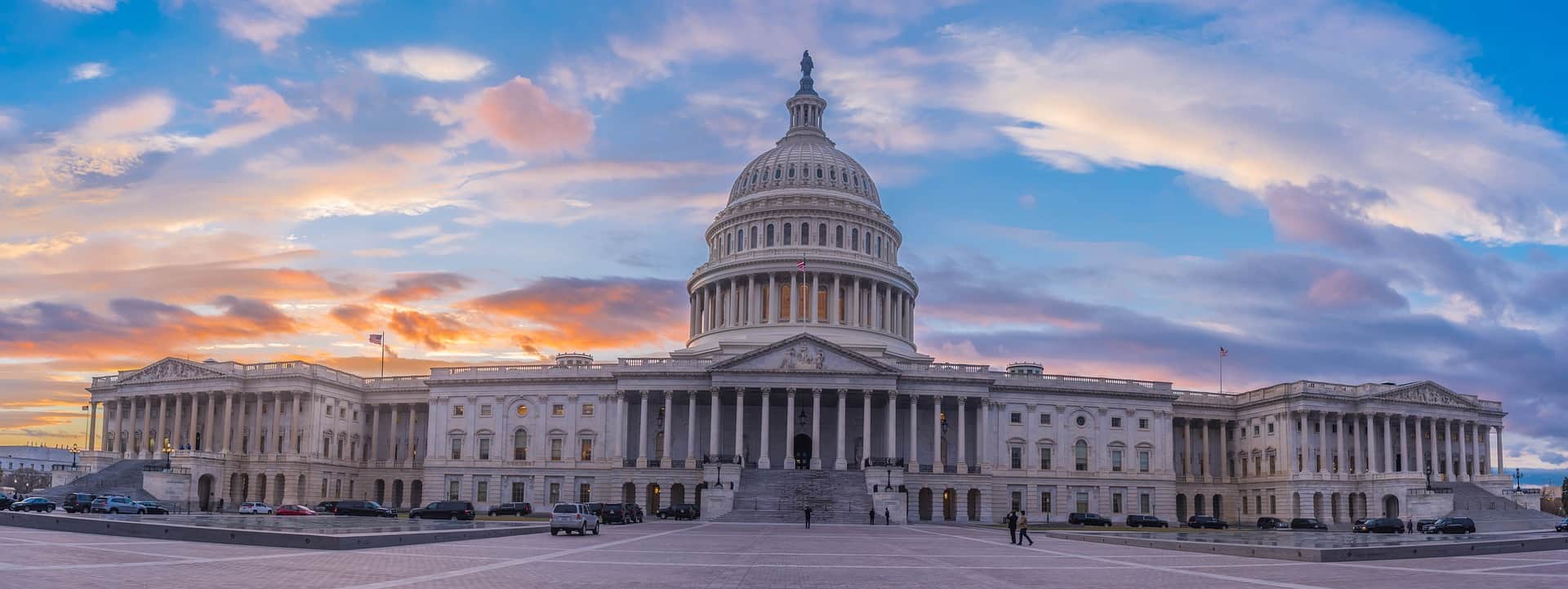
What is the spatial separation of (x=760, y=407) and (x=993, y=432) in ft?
65.6

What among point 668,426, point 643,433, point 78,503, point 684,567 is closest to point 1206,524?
point 668,426

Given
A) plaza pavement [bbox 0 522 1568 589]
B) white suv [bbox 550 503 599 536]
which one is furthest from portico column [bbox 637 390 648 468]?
plaza pavement [bbox 0 522 1568 589]

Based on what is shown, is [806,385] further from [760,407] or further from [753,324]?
[753,324]

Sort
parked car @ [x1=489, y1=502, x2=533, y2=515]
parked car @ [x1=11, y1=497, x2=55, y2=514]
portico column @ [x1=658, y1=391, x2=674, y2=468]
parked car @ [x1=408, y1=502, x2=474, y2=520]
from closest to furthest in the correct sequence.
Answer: parked car @ [x1=11, y1=497, x2=55, y2=514], parked car @ [x1=408, y1=502, x2=474, y2=520], parked car @ [x1=489, y1=502, x2=533, y2=515], portico column @ [x1=658, y1=391, x2=674, y2=468]

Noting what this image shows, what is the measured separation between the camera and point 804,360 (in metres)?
103

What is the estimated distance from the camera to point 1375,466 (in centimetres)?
10994

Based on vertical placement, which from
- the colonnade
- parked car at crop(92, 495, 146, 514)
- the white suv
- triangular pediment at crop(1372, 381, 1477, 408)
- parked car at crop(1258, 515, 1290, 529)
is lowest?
parked car at crop(1258, 515, 1290, 529)

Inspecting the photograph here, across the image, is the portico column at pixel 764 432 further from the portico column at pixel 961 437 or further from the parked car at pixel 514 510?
the parked car at pixel 514 510

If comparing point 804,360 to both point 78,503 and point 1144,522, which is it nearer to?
point 1144,522

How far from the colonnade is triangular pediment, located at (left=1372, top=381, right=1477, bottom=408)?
1783 inches

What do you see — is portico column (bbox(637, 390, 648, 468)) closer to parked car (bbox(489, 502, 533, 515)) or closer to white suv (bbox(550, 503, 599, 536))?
parked car (bbox(489, 502, 533, 515))

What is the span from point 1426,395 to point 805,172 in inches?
2422

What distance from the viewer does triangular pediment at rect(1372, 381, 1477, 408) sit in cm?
11206

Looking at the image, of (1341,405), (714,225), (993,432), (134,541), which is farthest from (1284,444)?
(134,541)
